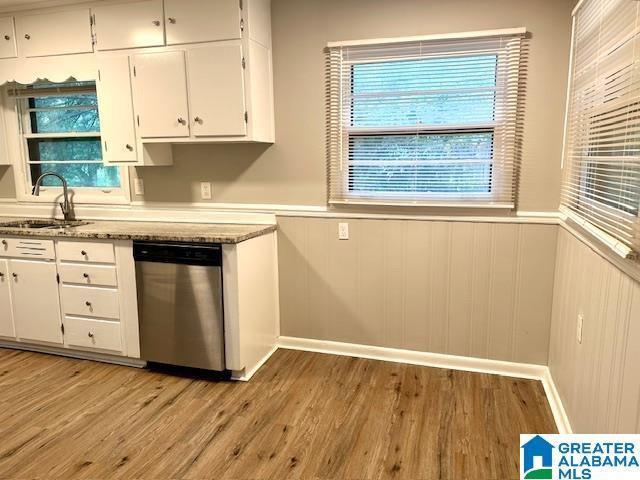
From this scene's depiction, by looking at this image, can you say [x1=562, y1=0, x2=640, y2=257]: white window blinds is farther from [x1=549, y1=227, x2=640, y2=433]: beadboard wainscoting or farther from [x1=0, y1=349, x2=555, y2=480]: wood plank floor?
A: [x1=0, y1=349, x2=555, y2=480]: wood plank floor

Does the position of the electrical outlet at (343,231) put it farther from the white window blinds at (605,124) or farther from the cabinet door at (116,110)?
the cabinet door at (116,110)

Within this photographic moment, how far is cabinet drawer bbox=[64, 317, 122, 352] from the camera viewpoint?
302cm

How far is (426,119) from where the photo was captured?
111 inches

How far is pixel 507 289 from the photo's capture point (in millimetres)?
2844

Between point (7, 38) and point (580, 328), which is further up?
point (7, 38)

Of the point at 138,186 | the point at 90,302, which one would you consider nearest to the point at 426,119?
the point at 138,186

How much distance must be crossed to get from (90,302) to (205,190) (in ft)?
3.62

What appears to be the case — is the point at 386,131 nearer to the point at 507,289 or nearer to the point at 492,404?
the point at 507,289

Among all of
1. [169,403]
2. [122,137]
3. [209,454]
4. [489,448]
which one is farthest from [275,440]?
[122,137]

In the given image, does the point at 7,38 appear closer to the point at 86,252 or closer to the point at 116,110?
the point at 116,110

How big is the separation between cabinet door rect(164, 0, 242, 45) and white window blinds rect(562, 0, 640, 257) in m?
1.92

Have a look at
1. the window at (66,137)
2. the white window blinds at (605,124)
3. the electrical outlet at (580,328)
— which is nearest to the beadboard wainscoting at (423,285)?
the white window blinds at (605,124)

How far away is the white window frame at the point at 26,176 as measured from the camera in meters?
3.61

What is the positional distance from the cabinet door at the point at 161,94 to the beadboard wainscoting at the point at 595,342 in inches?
96.4
